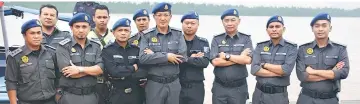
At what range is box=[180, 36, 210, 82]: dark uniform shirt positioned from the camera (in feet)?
13.9

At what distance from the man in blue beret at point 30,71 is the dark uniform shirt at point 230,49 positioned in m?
1.82

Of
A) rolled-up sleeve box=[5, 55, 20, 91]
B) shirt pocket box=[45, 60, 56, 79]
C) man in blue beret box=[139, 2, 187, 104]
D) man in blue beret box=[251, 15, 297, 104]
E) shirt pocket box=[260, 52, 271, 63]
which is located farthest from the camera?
shirt pocket box=[260, 52, 271, 63]

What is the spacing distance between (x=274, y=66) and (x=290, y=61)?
184 mm

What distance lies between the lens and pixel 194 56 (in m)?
4.27

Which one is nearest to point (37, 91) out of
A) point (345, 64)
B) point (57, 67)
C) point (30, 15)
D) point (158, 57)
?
point (57, 67)

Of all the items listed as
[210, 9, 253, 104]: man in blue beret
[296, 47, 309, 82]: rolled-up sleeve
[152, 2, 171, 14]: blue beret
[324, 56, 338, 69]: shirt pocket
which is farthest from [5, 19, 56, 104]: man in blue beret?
[324, 56, 338, 69]: shirt pocket

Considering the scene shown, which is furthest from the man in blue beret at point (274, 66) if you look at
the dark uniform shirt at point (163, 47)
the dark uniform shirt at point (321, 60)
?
the dark uniform shirt at point (163, 47)

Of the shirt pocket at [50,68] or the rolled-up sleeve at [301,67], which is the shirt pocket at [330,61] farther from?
the shirt pocket at [50,68]

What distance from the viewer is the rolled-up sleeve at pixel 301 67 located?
400 cm

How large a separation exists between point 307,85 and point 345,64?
436mm

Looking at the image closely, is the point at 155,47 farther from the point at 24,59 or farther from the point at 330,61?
the point at 330,61

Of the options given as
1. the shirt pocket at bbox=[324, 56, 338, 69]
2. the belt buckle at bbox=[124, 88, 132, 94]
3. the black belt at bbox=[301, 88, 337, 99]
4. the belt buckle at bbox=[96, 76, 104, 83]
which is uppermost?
the shirt pocket at bbox=[324, 56, 338, 69]

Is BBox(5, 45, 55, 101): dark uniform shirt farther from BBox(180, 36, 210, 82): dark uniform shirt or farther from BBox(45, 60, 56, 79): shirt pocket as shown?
BBox(180, 36, 210, 82): dark uniform shirt

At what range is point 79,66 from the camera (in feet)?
12.1
